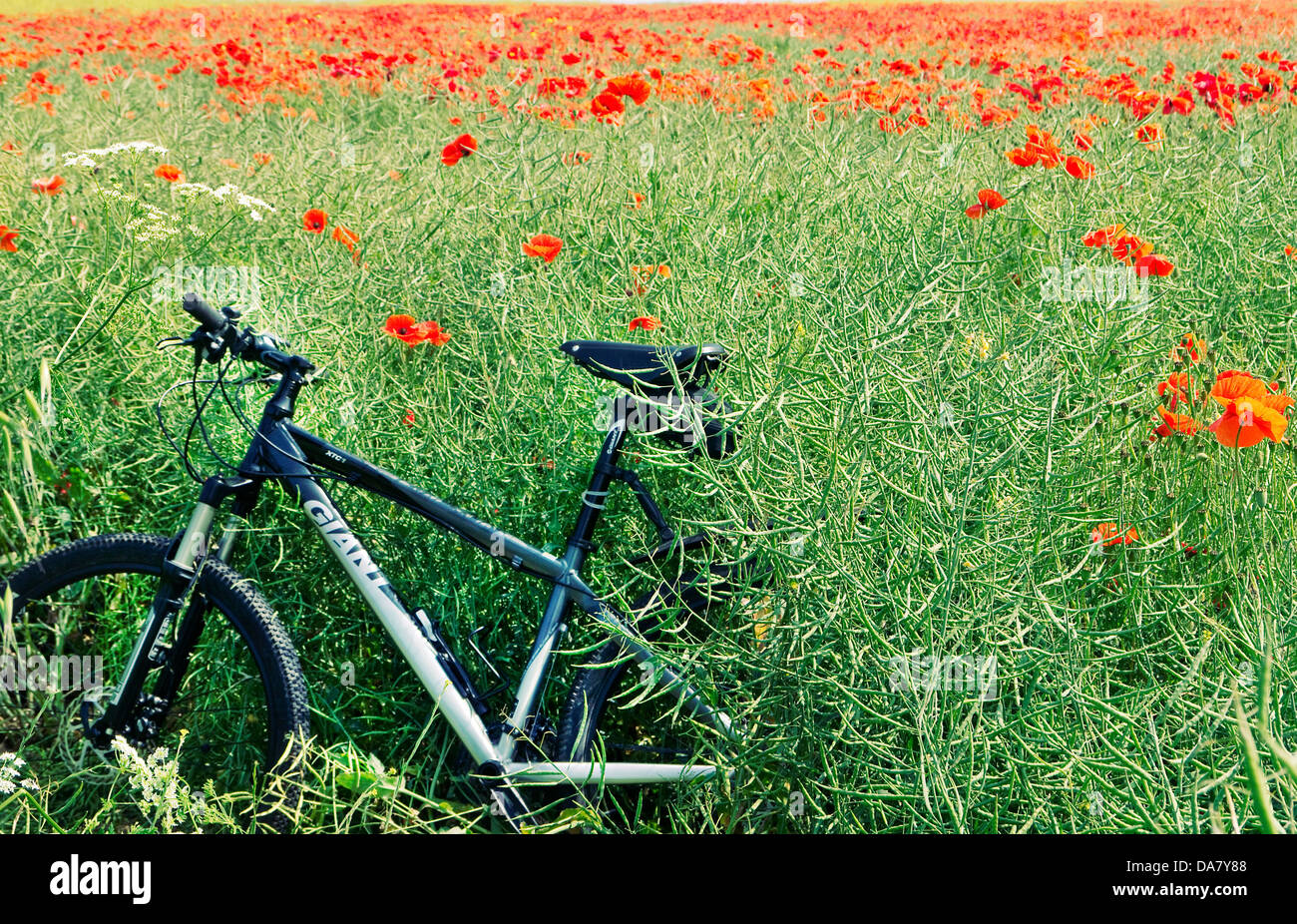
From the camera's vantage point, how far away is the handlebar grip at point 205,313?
179cm

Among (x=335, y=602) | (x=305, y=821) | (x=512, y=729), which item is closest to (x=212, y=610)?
(x=335, y=602)

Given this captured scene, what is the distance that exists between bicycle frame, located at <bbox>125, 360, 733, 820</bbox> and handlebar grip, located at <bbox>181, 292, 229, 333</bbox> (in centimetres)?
16

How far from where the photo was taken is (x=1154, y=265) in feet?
6.84

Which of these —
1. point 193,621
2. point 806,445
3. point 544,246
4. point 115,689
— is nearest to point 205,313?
point 193,621

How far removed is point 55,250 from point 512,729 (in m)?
2.03

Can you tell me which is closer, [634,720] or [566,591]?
[566,591]

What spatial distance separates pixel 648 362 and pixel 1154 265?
109cm

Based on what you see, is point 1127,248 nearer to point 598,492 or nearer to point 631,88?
point 598,492

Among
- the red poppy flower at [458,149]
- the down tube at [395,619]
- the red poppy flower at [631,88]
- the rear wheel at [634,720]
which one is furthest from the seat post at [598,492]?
the red poppy flower at [631,88]

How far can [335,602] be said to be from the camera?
86.7 inches

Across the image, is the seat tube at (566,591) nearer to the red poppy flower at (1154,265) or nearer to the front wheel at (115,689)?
the front wheel at (115,689)

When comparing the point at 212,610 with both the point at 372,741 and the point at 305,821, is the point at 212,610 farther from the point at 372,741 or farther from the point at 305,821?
the point at 305,821

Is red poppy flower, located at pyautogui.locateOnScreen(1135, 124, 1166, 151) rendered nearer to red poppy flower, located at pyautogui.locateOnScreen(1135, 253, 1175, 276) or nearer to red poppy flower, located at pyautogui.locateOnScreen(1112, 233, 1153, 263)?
red poppy flower, located at pyautogui.locateOnScreen(1112, 233, 1153, 263)

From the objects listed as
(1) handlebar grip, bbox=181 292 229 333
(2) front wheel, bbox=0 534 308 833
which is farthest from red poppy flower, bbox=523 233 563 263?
(2) front wheel, bbox=0 534 308 833
